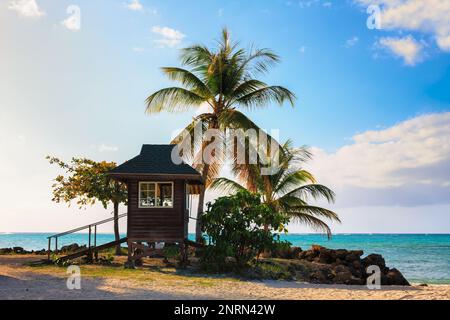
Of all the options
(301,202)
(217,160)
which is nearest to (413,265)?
(301,202)

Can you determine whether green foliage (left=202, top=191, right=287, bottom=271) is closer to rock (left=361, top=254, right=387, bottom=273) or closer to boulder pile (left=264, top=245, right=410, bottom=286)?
boulder pile (left=264, top=245, right=410, bottom=286)

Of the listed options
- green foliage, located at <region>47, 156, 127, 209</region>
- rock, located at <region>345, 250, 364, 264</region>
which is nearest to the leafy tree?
green foliage, located at <region>47, 156, 127, 209</region>

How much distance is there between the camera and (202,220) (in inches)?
806

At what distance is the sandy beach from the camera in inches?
534

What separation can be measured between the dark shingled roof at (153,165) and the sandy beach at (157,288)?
12.7 feet

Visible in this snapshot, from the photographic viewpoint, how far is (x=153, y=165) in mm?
21125

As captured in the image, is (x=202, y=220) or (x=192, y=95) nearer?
(x=202, y=220)

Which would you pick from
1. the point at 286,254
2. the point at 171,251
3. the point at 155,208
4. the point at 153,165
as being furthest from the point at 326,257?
the point at 153,165

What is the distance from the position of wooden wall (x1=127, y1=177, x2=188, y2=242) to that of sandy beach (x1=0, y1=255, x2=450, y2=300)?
1954 millimetres

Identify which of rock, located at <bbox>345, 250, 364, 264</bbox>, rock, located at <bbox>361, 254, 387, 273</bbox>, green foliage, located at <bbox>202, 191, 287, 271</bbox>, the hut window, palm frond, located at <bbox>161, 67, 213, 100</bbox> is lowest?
rock, located at <bbox>361, 254, 387, 273</bbox>

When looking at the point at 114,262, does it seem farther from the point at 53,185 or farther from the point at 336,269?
the point at 336,269

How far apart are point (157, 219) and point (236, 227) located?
3.41 metres

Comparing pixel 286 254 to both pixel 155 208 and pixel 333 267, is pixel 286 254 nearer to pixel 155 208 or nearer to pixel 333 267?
pixel 333 267
